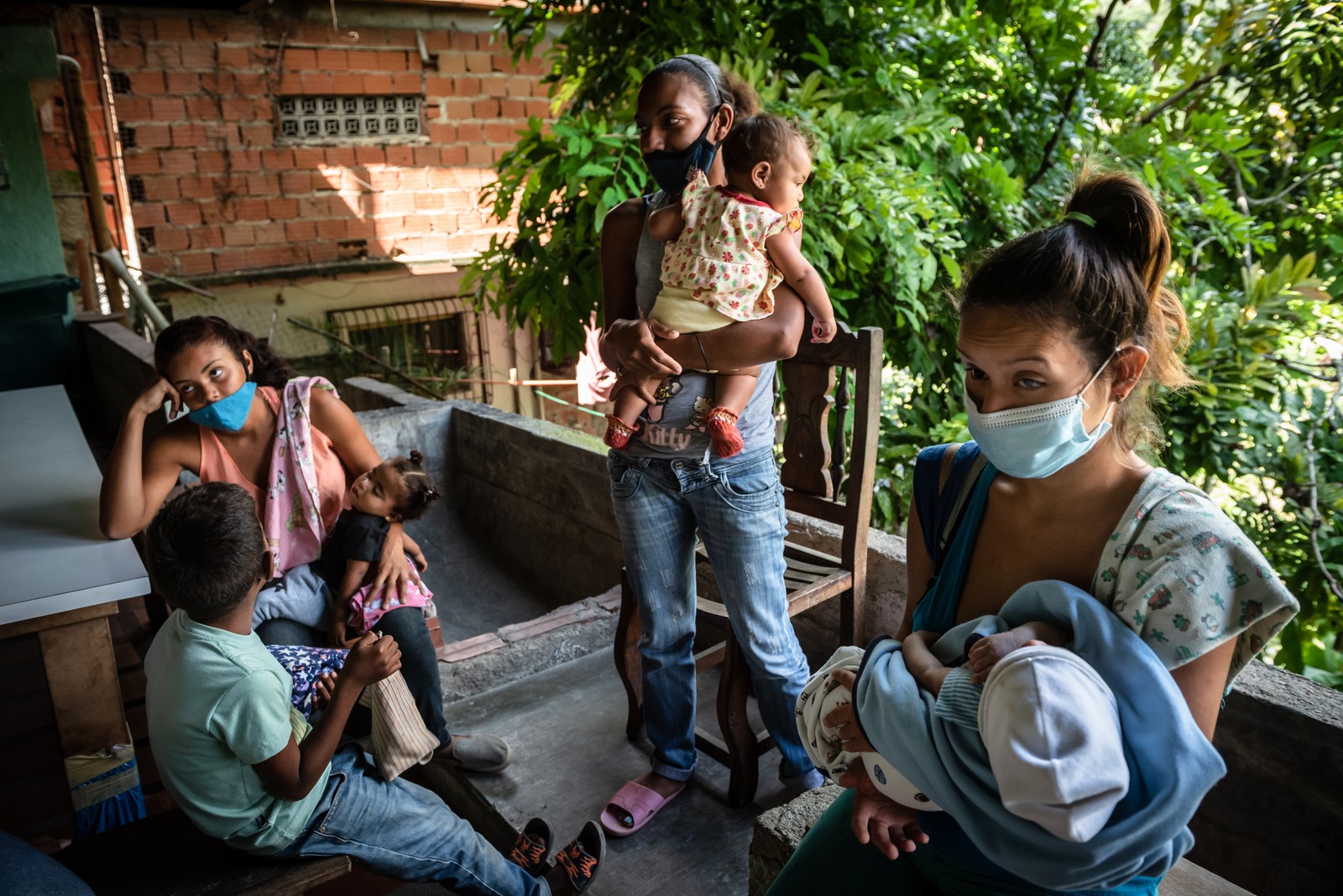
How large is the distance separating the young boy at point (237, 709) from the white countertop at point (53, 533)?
0.29 metres

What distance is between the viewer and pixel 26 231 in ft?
20.8

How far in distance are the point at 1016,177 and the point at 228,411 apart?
403 centimetres

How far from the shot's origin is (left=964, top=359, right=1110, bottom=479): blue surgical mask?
1.27 m

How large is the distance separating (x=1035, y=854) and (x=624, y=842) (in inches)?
62.2

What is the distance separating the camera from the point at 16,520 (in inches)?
94.4

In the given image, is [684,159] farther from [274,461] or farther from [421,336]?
[421,336]

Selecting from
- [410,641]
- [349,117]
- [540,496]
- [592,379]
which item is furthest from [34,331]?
[410,641]

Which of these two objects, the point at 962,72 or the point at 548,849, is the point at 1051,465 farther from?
the point at 962,72

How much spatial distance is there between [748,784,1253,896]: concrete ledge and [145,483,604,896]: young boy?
0.84 m

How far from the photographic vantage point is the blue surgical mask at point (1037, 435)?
127cm

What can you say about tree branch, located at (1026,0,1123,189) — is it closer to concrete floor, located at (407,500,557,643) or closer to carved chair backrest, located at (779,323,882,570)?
carved chair backrest, located at (779,323,882,570)

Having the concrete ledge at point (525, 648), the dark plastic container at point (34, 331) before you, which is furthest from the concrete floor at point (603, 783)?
the dark plastic container at point (34, 331)

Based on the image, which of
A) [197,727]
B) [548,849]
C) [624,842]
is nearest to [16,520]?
[197,727]

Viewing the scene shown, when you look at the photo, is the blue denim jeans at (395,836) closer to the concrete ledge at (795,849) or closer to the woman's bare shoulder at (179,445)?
the concrete ledge at (795,849)
